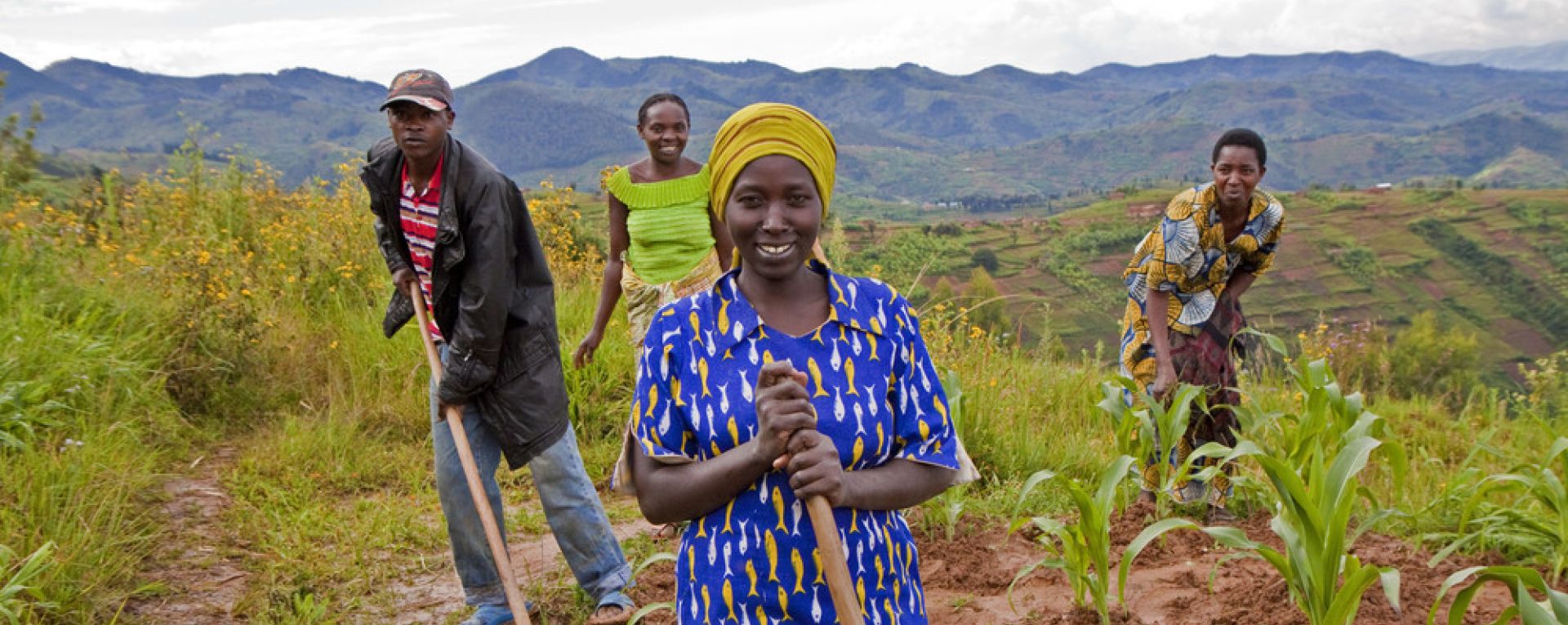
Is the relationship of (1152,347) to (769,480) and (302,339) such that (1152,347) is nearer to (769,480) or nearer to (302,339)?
(769,480)

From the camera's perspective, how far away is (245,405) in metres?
5.52

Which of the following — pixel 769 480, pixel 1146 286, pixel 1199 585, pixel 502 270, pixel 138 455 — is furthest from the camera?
pixel 138 455

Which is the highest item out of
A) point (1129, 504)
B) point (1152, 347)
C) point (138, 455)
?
point (1152, 347)

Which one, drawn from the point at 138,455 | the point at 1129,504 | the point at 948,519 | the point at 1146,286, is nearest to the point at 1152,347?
the point at 1146,286

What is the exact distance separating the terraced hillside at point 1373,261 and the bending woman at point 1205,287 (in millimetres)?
39378

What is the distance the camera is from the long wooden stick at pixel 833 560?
4.32 ft

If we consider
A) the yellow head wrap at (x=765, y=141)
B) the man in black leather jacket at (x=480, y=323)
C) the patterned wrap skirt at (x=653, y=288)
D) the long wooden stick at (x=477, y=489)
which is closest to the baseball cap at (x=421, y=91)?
the man in black leather jacket at (x=480, y=323)

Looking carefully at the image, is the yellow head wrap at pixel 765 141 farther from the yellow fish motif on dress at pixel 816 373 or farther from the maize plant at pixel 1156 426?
the maize plant at pixel 1156 426

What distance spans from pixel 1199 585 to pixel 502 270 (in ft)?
7.31

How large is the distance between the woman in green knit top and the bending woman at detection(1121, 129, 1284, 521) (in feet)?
5.45

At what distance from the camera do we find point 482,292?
109 inches

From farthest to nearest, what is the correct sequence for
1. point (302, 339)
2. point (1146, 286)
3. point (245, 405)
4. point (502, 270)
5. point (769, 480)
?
point (302, 339)
point (245, 405)
point (1146, 286)
point (502, 270)
point (769, 480)

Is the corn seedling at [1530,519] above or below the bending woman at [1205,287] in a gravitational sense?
below

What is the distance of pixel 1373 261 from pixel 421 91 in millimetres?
69318
